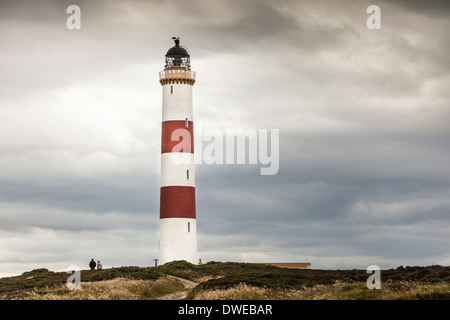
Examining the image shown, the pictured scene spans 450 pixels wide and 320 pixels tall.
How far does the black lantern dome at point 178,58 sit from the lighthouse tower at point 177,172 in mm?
1218

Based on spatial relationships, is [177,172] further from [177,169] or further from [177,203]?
[177,203]

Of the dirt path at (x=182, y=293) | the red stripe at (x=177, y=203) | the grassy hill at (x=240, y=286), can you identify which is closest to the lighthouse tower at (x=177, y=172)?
the red stripe at (x=177, y=203)

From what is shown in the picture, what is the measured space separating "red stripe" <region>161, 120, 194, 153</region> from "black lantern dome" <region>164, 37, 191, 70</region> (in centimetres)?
598

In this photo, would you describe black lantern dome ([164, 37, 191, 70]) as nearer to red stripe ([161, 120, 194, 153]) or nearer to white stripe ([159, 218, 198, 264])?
red stripe ([161, 120, 194, 153])

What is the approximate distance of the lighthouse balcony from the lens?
5912cm

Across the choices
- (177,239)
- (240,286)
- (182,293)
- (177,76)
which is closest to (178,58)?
(177,76)

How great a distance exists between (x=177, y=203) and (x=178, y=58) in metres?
14.0

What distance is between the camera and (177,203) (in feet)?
185

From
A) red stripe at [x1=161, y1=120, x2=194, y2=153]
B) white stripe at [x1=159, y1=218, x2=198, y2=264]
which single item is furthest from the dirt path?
red stripe at [x1=161, y1=120, x2=194, y2=153]

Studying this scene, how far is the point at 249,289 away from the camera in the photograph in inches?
1352

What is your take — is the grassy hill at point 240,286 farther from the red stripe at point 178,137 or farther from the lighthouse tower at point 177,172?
the red stripe at point 178,137
